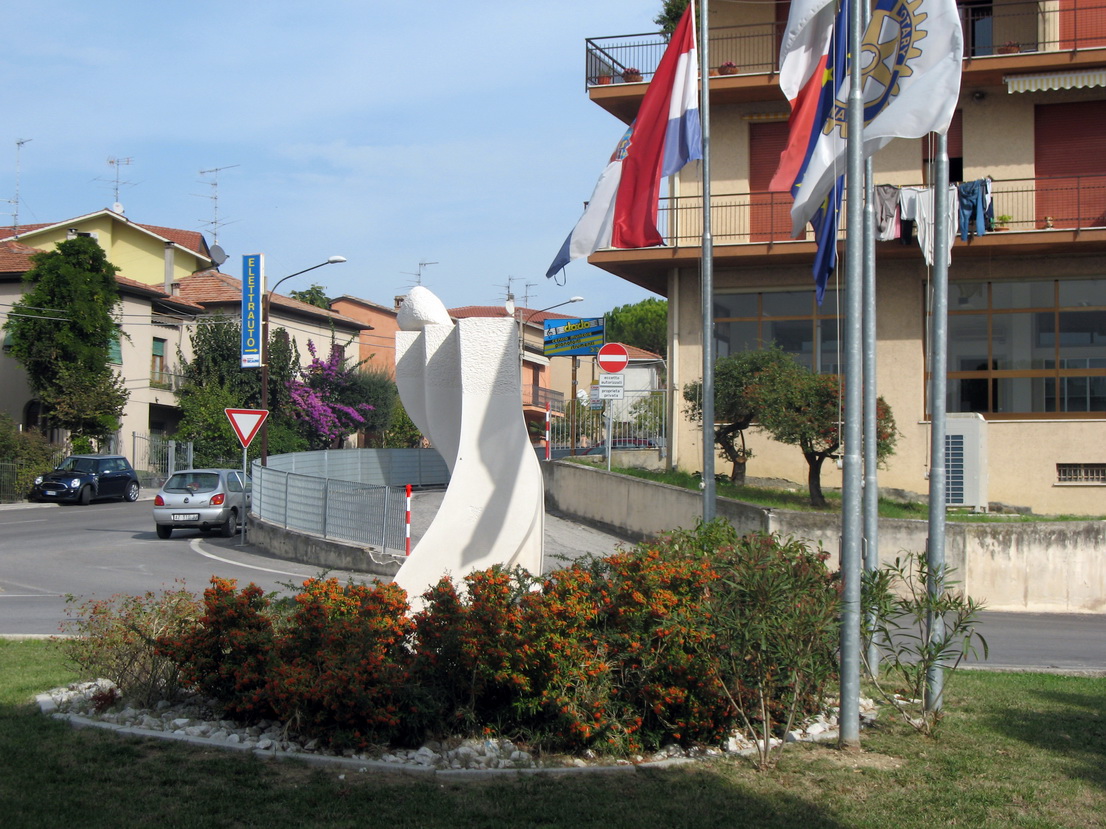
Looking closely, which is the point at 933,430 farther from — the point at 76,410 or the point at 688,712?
the point at 76,410

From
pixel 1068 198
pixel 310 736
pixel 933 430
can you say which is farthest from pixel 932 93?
pixel 1068 198

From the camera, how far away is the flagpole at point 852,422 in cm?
663

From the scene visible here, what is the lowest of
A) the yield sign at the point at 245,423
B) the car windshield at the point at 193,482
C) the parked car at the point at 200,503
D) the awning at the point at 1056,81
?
the parked car at the point at 200,503

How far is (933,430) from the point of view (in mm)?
8359

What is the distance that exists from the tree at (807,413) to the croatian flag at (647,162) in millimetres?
8093

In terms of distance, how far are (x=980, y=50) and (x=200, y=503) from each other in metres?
20.0

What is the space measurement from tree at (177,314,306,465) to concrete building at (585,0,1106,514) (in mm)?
20660

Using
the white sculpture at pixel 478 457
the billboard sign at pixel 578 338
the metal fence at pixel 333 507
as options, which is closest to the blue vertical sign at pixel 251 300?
the billboard sign at pixel 578 338

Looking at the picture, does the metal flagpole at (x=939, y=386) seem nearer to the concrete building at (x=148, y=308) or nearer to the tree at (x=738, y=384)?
the tree at (x=738, y=384)

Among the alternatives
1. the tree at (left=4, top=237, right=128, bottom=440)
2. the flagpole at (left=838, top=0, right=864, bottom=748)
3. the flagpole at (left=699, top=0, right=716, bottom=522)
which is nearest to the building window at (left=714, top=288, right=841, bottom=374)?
the flagpole at (left=699, top=0, right=716, bottom=522)

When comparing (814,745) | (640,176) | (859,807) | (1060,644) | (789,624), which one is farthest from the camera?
(1060,644)

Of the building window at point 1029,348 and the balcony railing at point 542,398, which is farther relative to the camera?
the balcony railing at point 542,398

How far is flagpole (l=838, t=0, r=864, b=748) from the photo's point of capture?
6629 millimetres

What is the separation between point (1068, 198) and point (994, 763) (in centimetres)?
2021
